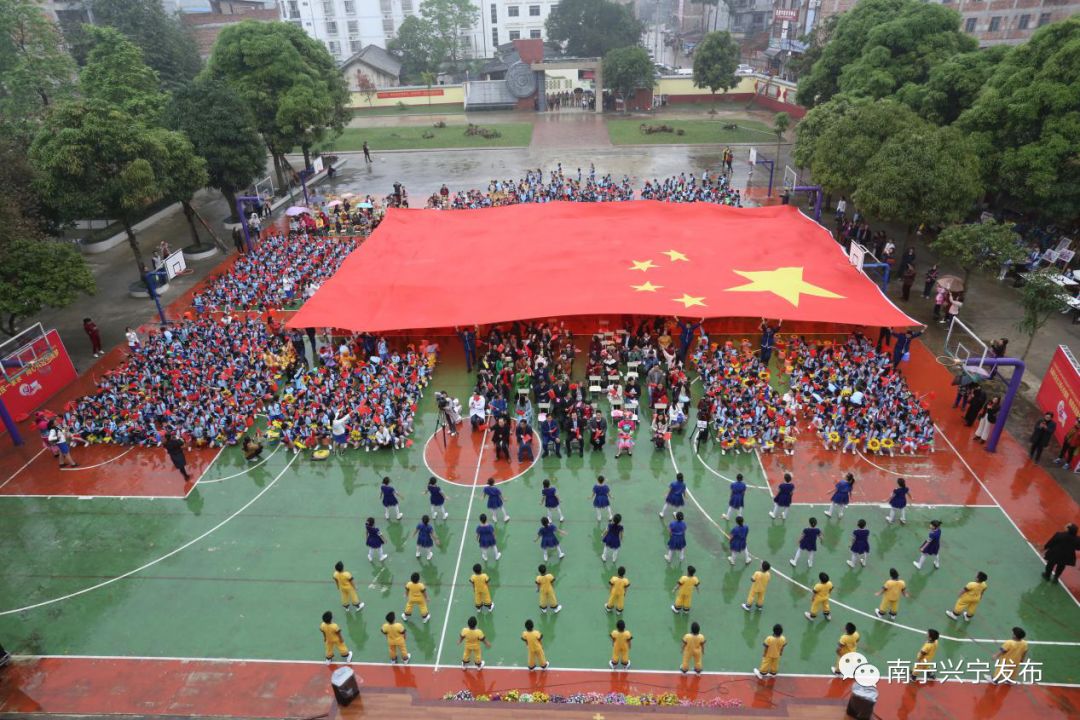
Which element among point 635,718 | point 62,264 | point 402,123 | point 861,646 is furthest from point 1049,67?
A: point 402,123

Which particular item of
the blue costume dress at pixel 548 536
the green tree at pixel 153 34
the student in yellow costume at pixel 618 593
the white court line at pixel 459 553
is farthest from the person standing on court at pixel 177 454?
the green tree at pixel 153 34

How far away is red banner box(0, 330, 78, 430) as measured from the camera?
19.2 m

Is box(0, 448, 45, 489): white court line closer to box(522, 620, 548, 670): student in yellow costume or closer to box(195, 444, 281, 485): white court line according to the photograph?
box(195, 444, 281, 485): white court line

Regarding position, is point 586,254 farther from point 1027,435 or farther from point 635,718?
point 635,718

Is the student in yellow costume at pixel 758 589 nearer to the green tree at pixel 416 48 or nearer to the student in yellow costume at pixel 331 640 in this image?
the student in yellow costume at pixel 331 640

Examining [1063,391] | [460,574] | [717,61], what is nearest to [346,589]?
[460,574]

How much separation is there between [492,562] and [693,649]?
4710 mm

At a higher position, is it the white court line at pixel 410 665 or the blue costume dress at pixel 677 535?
the blue costume dress at pixel 677 535

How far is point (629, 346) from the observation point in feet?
69.3

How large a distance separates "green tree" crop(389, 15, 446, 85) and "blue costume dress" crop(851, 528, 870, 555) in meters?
78.6

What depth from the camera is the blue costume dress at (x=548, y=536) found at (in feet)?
43.8

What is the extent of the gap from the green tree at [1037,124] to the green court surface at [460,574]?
15569mm

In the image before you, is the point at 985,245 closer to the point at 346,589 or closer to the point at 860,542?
the point at 860,542

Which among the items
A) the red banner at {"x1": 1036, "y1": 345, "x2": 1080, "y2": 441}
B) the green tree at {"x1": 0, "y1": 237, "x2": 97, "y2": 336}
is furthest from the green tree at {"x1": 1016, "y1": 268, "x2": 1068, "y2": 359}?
the green tree at {"x1": 0, "y1": 237, "x2": 97, "y2": 336}
